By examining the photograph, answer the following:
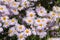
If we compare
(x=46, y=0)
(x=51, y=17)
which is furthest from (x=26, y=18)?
(x=46, y=0)

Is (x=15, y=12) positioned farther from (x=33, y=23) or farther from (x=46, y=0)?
(x=46, y=0)

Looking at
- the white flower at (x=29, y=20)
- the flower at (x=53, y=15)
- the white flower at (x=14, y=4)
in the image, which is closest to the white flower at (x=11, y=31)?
the white flower at (x=29, y=20)

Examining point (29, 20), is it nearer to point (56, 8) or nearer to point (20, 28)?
point (20, 28)

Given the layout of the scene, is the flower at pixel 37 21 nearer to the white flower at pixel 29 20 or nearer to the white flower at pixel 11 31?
the white flower at pixel 29 20

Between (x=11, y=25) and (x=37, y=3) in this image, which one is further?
(x=37, y=3)

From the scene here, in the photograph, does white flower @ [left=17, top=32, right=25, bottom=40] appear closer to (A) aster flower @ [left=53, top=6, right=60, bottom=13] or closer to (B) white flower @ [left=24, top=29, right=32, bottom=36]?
(B) white flower @ [left=24, top=29, right=32, bottom=36]

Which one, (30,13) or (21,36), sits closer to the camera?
(21,36)

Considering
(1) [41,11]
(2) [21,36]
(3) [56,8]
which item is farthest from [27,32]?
(3) [56,8]

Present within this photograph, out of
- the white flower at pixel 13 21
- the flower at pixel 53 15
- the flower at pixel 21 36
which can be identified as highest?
the flower at pixel 53 15

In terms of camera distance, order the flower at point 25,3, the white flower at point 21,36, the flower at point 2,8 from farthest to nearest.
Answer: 1. the flower at point 25,3
2. the flower at point 2,8
3. the white flower at point 21,36
